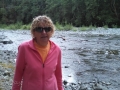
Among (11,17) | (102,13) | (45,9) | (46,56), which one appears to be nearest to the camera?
(46,56)

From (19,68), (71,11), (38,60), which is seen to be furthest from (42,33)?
(71,11)

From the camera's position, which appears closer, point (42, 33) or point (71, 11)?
point (42, 33)

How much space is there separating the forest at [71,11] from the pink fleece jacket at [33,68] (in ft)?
101

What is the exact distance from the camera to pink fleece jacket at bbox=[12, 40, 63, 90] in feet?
7.35

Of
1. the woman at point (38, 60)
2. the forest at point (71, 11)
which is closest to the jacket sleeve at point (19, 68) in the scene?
the woman at point (38, 60)

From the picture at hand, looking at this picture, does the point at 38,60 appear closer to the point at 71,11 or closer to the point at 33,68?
the point at 33,68

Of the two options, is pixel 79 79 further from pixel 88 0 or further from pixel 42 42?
pixel 88 0

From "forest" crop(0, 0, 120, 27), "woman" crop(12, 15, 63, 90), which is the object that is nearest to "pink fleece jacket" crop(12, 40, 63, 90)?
"woman" crop(12, 15, 63, 90)

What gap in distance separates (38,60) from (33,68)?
9cm

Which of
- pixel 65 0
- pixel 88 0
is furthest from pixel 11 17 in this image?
pixel 88 0

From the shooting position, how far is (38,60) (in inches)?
88.1

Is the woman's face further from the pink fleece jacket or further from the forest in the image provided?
the forest

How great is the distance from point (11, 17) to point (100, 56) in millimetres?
49860

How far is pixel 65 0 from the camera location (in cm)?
4278
